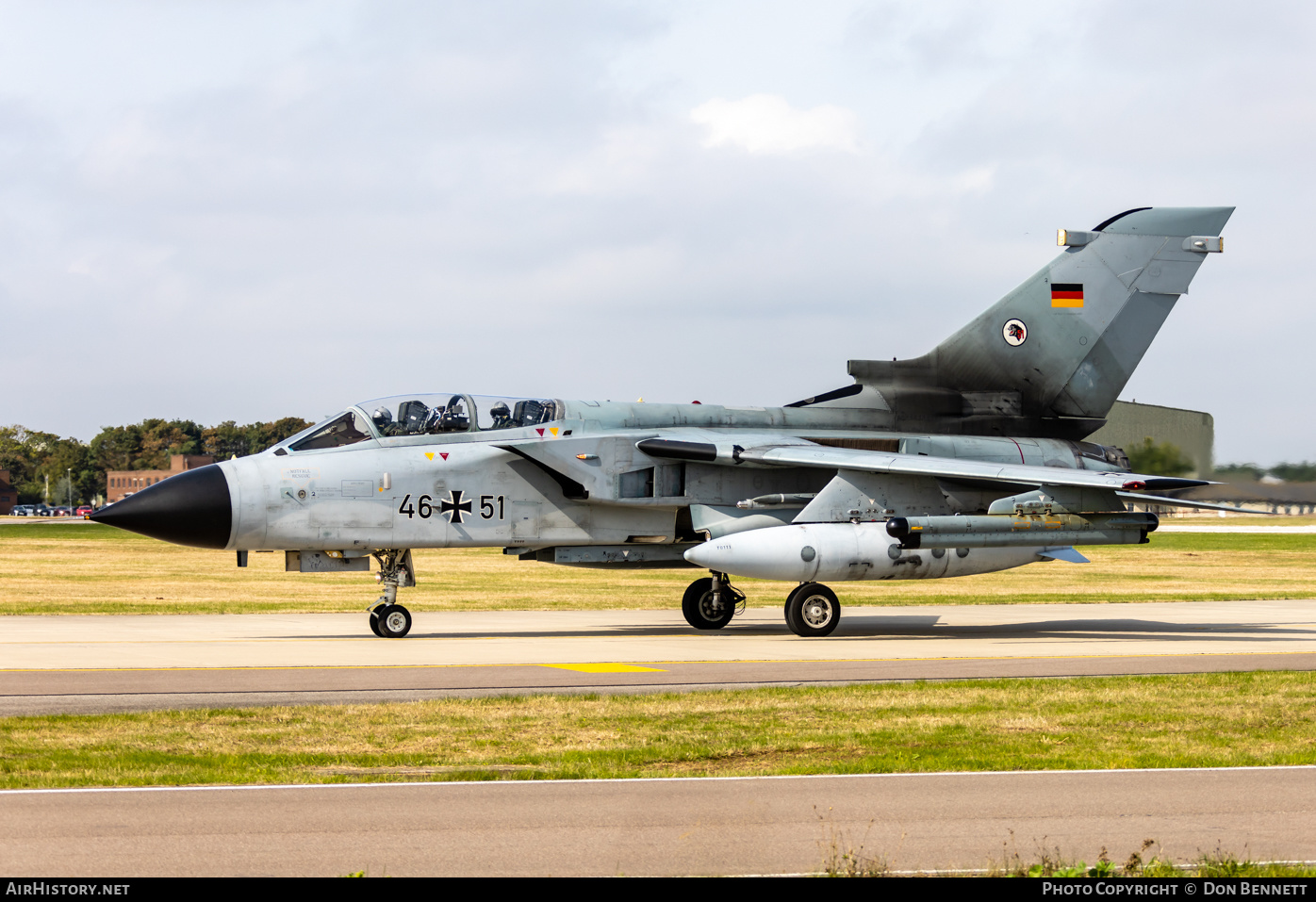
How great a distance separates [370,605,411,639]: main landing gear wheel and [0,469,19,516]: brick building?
162730 mm

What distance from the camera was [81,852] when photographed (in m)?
6.17

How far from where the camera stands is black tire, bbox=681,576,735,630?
20656mm

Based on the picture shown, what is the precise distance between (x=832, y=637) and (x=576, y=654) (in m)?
4.49

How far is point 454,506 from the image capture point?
18.2 metres

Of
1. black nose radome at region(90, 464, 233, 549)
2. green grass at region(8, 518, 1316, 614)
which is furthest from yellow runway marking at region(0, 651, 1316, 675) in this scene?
green grass at region(8, 518, 1316, 614)

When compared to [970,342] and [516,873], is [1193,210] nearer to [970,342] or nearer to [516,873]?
[970,342]

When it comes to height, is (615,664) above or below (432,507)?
below

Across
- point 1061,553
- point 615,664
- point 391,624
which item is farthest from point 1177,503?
point 391,624

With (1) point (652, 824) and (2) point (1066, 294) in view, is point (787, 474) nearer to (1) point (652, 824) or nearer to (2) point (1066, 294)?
(2) point (1066, 294)

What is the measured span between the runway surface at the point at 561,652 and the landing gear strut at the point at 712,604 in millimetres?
294

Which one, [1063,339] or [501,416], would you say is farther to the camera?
[1063,339]

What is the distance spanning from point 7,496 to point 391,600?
163733mm

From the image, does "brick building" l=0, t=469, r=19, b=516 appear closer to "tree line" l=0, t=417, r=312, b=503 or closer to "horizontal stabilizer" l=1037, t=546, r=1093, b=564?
"tree line" l=0, t=417, r=312, b=503

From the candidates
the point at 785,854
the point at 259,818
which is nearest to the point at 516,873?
the point at 785,854
